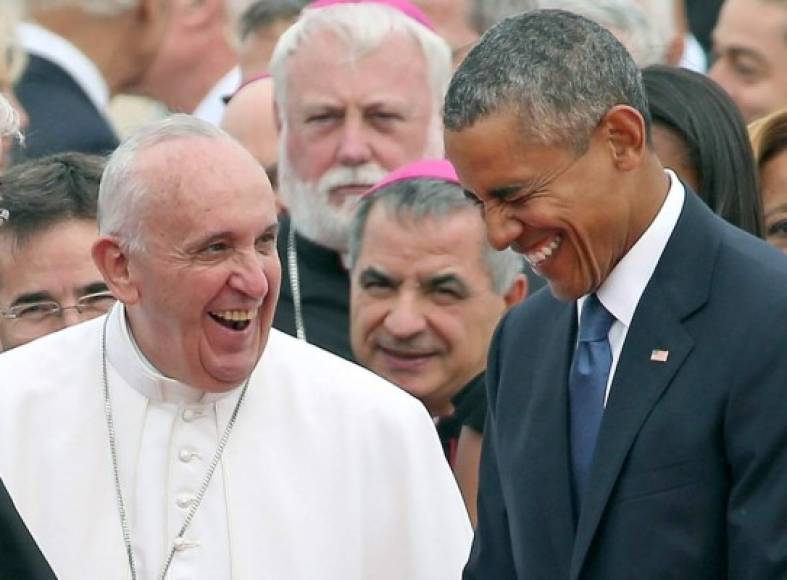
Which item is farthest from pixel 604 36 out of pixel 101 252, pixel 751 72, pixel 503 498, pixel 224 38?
pixel 224 38

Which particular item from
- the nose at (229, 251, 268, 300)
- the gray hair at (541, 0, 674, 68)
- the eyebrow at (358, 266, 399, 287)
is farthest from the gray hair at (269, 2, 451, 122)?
the nose at (229, 251, 268, 300)

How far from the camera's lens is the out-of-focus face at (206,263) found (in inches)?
→ 196

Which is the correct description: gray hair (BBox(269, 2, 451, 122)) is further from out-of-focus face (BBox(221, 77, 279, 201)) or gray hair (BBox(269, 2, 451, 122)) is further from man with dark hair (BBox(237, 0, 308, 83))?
man with dark hair (BBox(237, 0, 308, 83))

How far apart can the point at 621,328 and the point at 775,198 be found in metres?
1.53

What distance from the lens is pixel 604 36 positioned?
4375mm

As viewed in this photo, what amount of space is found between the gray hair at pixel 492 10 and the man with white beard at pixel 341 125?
96 centimetres

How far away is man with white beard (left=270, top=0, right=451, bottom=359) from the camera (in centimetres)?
674

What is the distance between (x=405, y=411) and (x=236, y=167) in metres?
0.69

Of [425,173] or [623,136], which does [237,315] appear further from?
[425,173]

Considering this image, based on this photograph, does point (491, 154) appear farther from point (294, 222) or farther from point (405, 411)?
point (294, 222)

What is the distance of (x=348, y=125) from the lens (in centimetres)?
679

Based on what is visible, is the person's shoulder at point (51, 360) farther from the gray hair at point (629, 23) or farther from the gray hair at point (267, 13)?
the gray hair at point (267, 13)

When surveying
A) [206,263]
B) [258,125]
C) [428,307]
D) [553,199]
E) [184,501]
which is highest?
[553,199]

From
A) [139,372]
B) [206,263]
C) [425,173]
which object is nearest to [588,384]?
[206,263]
